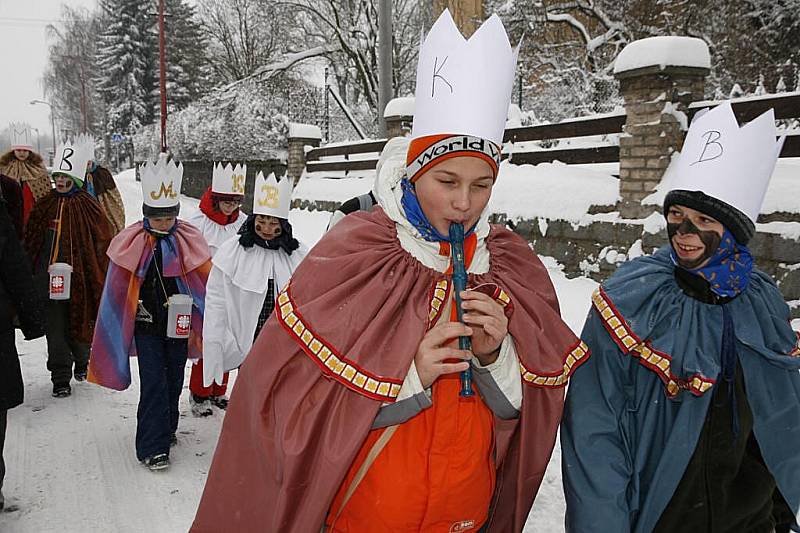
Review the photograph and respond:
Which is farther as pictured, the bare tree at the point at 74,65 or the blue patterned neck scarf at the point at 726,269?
the bare tree at the point at 74,65

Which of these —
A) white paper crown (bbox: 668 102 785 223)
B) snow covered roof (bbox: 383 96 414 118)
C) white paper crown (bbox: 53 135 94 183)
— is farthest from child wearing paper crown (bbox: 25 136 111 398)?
snow covered roof (bbox: 383 96 414 118)

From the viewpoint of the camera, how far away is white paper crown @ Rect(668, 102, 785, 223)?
228 centimetres

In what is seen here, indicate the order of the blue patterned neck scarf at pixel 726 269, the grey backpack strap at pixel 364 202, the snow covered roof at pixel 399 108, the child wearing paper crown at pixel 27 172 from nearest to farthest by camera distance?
the blue patterned neck scarf at pixel 726 269 < the grey backpack strap at pixel 364 202 < the child wearing paper crown at pixel 27 172 < the snow covered roof at pixel 399 108

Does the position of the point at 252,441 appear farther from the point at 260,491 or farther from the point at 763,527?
the point at 763,527

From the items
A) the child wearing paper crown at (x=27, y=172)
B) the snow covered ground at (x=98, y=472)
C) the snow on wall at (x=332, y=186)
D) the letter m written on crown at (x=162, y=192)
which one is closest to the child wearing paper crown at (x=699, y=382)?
the snow covered ground at (x=98, y=472)

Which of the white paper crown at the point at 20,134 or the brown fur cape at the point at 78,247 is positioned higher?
the white paper crown at the point at 20,134

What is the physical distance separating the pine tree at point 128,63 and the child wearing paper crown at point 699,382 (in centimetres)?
4619

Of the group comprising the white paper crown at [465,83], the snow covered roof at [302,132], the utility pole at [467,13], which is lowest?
the white paper crown at [465,83]

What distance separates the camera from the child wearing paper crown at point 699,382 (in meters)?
2.21

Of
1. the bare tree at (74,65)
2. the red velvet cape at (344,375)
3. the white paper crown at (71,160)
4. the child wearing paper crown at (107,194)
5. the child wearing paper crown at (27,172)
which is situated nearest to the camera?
the red velvet cape at (344,375)

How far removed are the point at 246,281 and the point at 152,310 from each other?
0.72 metres

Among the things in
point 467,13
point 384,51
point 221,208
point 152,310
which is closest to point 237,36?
point 384,51

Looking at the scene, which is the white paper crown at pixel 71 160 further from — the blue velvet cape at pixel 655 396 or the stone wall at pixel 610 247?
the blue velvet cape at pixel 655 396

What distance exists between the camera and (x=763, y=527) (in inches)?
91.9
